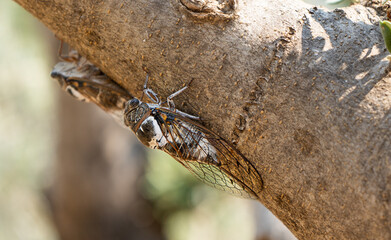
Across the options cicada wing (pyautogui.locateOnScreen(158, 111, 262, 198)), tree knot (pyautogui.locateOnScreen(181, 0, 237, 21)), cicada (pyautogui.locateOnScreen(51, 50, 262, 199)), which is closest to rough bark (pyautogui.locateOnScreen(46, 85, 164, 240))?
cicada (pyautogui.locateOnScreen(51, 50, 262, 199))

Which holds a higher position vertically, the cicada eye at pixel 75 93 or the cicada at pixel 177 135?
the cicada at pixel 177 135

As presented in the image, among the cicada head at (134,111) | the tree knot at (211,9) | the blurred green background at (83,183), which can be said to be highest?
the tree knot at (211,9)

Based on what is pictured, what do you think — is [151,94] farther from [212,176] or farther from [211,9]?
[212,176]

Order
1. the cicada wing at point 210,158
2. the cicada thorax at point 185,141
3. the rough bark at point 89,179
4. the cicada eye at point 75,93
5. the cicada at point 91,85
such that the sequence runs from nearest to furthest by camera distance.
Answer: the cicada wing at point 210,158 → the cicada thorax at point 185,141 → the cicada at point 91,85 → the cicada eye at point 75,93 → the rough bark at point 89,179

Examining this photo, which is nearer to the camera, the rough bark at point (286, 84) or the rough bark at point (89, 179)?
the rough bark at point (286, 84)

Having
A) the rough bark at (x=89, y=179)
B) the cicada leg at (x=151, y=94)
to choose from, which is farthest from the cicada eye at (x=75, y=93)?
the rough bark at (x=89, y=179)

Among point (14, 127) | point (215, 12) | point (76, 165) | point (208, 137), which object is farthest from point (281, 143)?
point (14, 127)

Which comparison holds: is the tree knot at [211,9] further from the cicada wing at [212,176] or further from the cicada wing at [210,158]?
the cicada wing at [212,176]
